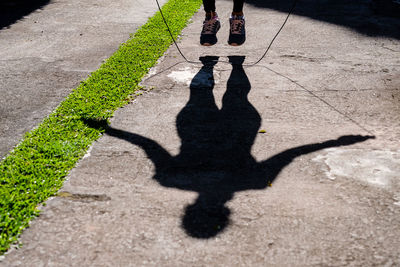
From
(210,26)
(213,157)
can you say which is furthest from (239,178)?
(210,26)

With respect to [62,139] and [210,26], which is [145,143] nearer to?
[62,139]

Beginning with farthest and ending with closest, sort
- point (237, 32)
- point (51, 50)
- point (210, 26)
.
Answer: point (51, 50), point (210, 26), point (237, 32)

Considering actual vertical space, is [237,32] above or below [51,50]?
above

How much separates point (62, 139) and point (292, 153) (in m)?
1.77

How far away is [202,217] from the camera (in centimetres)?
221

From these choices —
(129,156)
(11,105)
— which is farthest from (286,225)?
(11,105)

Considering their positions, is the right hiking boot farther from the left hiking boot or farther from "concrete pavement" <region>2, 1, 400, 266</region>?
"concrete pavement" <region>2, 1, 400, 266</region>

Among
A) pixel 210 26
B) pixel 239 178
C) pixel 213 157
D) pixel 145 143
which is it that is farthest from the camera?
pixel 210 26

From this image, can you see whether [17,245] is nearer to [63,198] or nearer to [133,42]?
[63,198]

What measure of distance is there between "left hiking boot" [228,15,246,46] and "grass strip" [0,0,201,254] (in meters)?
0.94

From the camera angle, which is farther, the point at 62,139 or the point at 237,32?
the point at 237,32

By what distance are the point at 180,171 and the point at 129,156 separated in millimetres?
427

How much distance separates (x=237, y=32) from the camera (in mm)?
4574

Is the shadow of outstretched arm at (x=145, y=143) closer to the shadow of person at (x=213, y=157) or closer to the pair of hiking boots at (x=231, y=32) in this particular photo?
the shadow of person at (x=213, y=157)
